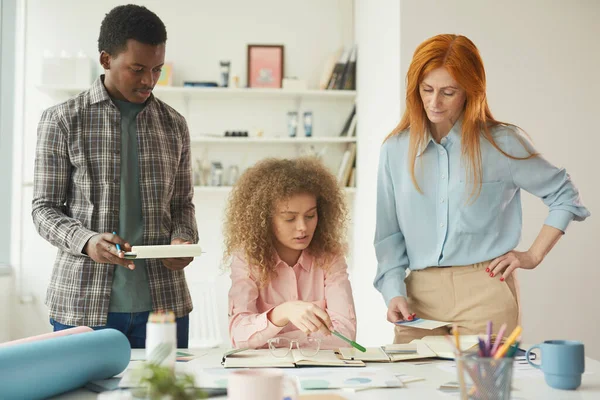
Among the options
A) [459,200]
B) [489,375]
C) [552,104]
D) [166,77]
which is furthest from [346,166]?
[489,375]

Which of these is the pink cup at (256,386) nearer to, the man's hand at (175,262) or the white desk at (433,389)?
the white desk at (433,389)

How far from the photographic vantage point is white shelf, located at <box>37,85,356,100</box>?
13.9 feet

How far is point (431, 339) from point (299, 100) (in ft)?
9.71

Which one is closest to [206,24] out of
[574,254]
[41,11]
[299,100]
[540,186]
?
[299,100]

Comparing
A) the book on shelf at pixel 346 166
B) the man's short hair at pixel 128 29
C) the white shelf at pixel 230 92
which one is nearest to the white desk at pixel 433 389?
the man's short hair at pixel 128 29

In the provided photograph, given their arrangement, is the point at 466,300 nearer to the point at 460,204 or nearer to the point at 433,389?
the point at 460,204

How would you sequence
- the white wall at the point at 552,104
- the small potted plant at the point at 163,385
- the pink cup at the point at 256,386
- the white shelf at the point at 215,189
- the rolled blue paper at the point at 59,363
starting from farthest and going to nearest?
the white shelf at the point at 215,189
the white wall at the point at 552,104
the rolled blue paper at the point at 59,363
the pink cup at the point at 256,386
the small potted plant at the point at 163,385

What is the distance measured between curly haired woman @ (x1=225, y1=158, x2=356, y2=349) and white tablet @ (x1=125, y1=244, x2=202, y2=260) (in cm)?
33

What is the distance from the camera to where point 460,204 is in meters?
1.91

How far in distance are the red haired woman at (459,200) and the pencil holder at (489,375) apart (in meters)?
0.80

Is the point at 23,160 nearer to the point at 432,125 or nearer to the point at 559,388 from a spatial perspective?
the point at 432,125

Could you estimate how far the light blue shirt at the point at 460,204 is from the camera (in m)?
1.90

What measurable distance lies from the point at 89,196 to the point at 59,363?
0.72 meters

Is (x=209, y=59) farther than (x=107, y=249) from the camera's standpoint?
Yes
